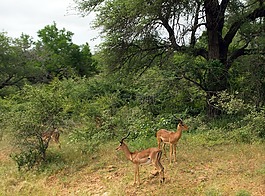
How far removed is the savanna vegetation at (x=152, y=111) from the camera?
7016 millimetres

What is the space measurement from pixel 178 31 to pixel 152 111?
3074mm

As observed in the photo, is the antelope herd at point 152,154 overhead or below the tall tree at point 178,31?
below

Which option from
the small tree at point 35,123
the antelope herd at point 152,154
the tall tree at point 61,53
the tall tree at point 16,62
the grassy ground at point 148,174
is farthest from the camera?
the tall tree at point 61,53

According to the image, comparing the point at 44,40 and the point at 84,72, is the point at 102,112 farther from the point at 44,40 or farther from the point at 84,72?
the point at 44,40

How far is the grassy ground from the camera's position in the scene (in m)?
6.09

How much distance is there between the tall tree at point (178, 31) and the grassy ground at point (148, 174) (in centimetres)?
306

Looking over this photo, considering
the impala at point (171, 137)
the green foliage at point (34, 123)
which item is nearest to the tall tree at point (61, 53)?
the green foliage at point (34, 123)

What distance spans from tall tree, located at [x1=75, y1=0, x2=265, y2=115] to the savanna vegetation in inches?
1.4

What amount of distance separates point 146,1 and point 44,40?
69.2ft

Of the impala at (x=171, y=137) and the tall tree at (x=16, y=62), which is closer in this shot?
the impala at (x=171, y=137)

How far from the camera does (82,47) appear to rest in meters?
27.7

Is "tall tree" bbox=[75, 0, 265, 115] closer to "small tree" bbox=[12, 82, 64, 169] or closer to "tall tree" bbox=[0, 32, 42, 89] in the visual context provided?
"small tree" bbox=[12, 82, 64, 169]

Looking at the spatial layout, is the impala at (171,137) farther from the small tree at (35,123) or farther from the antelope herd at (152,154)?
the small tree at (35,123)

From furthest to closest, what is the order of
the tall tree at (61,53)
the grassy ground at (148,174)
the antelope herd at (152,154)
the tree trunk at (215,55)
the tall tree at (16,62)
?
1. the tall tree at (61,53)
2. the tall tree at (16,62)
3. the tree trunk at (215,55)
4. the antelope herd at (152,154)
5. the grassy ground at (148,174)
